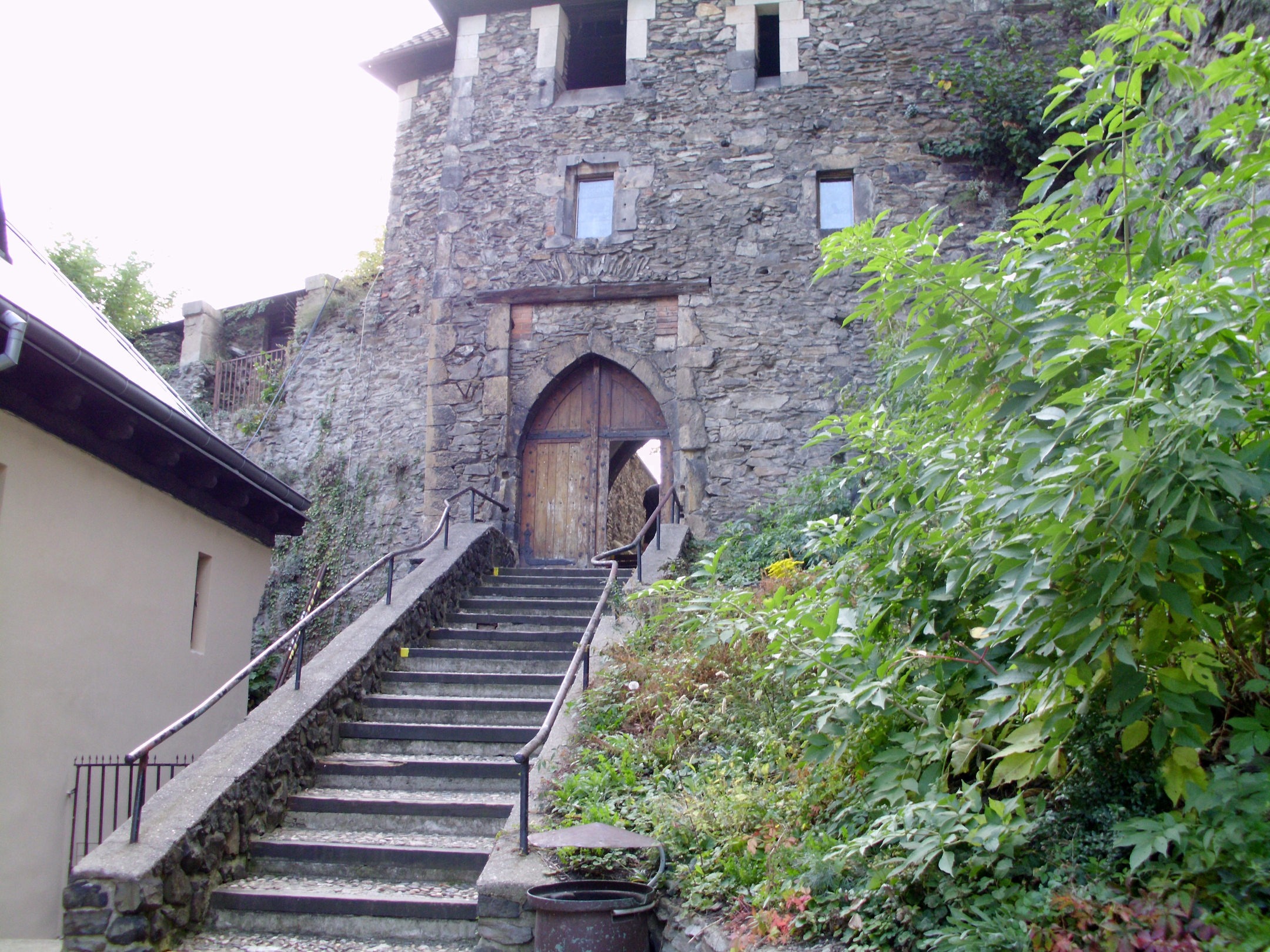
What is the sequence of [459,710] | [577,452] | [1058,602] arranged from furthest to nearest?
1. [577,452]
2. [459,710]
3. [1058,602]

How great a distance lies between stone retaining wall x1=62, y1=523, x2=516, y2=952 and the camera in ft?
14.0

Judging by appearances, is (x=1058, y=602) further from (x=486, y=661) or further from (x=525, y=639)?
(x=525, y=639)

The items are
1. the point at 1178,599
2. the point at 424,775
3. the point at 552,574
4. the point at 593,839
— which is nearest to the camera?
the point at 1178,599

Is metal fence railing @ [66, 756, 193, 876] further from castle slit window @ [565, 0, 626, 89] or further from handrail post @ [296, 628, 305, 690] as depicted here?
castle slit window @ [565, 0, 626, 89]

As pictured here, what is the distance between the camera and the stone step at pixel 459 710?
6391 millimetres

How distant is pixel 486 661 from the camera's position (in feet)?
23.5

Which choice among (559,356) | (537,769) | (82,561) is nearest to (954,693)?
(537,769)

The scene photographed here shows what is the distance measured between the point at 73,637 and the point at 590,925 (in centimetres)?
473

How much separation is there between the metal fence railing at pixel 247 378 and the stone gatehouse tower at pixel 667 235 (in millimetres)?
3209

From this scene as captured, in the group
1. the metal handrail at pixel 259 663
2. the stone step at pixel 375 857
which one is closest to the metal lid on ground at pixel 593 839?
the stone step at pixel 375 857

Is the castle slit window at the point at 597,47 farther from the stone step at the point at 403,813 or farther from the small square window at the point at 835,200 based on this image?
the stone step at the point at 403,813

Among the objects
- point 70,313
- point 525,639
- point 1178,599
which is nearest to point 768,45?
point 525,639

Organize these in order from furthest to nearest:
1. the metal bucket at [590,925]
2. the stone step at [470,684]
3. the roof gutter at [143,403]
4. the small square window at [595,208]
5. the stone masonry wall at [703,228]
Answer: the small square window at [595,208] → the stone masonry wall at [703,228] → the stone step at [470,684] → the roof gutter at [143,403] → the metal bucket at [590,925]

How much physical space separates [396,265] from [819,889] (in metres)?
10.9
